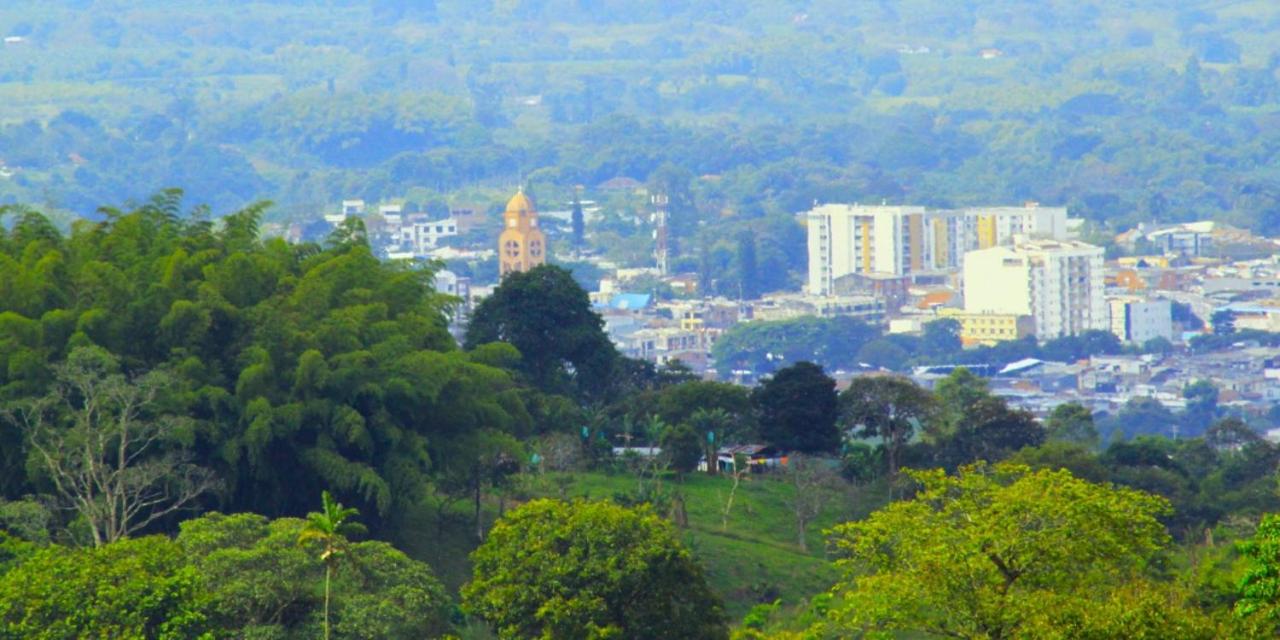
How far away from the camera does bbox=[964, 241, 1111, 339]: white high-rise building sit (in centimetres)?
9206

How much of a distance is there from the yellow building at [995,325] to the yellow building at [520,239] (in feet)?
55.4

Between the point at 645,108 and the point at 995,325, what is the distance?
268ft

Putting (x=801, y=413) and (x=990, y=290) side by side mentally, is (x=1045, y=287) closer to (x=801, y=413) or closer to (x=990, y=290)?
(x=990, y=290)

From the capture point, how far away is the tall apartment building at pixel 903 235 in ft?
348

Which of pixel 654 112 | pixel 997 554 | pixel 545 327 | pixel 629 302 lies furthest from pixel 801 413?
pixel 654 112

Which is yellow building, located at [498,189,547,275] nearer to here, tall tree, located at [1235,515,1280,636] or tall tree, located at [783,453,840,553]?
tall tree, located at [783,453,840,553]

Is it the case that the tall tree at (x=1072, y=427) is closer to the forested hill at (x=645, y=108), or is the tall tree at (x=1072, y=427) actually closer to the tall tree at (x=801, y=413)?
the tall tree at (x=801, y=413)

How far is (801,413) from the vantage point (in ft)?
107

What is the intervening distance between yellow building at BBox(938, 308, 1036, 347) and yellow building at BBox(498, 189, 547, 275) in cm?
1689

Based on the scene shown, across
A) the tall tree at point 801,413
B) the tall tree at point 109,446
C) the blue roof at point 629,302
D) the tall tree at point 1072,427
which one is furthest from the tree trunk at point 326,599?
the blue roof at point 629,302

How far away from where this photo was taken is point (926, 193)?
5059 inches

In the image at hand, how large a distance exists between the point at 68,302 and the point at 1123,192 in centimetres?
11101

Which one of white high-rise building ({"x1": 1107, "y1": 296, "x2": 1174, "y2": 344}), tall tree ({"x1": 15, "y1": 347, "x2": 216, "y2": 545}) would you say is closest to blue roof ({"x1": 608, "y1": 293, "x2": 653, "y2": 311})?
white high-rise building ({"x1": 1107, "y1": 296, "x2": 1174, "y2": 344})

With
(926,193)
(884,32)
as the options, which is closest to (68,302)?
(926,193)
